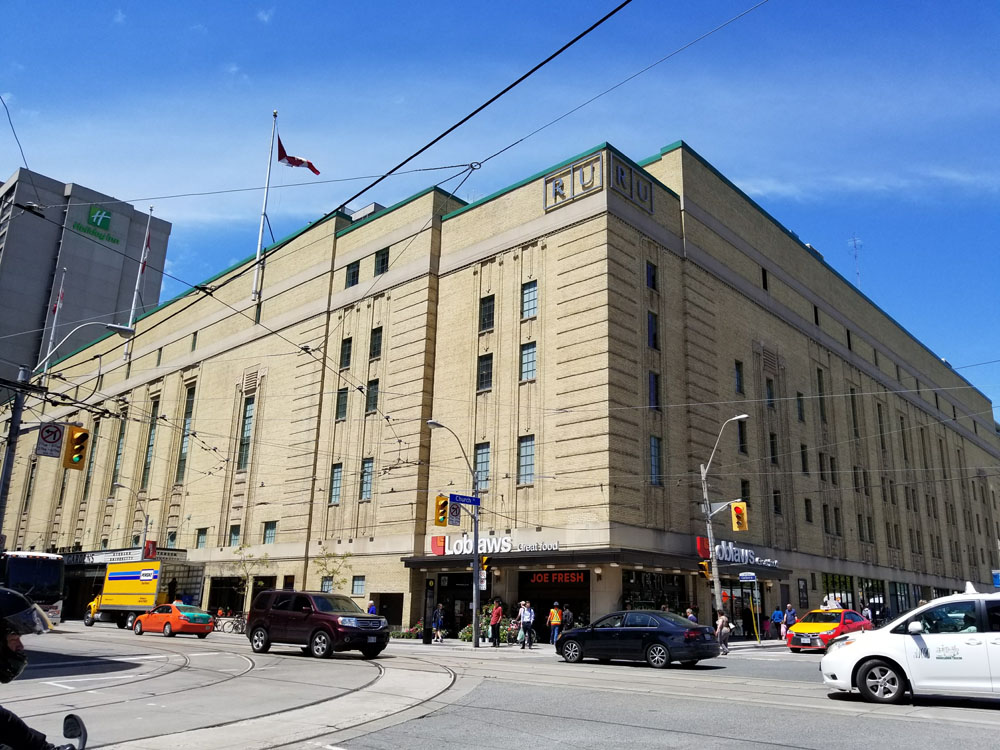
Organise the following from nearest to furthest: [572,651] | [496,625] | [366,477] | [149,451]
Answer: [572,651] → [496,625] → [366,477] → [149,451]

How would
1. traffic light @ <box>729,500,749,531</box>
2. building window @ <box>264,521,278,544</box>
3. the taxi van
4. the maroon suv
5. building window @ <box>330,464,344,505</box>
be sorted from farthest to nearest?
building window @ <box>264,521,278,544</box> < building window @ <box>330,464,344,505</box> < traffic light @ <box>729,500,749,531</box> < the maroon suv < the taxi van

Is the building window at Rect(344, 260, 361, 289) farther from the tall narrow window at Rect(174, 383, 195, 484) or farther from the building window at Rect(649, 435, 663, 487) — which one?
the building window at Rect(649, 435, 663, 487)

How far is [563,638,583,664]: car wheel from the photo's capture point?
2272 cm

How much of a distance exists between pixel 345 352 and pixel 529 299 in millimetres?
14107

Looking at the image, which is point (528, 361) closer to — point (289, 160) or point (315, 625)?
point (289, 160)

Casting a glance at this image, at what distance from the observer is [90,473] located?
69.6 m

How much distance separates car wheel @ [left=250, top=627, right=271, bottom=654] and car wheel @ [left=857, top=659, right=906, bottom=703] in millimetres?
17101

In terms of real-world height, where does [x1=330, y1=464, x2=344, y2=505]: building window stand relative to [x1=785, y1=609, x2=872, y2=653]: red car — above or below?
above

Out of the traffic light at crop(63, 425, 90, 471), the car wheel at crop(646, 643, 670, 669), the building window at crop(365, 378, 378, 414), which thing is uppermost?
the building window at crop(365, 378, 378, 414)

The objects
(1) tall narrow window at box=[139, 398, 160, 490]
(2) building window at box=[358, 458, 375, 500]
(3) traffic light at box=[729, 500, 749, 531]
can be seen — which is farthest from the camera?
(1) tall narrow window at box=[139, 398, 160, 490]

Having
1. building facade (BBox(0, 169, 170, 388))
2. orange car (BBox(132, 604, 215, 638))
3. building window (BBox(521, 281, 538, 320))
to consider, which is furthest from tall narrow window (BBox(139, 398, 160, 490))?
building facade (BBox(0, 169, 170, 388))

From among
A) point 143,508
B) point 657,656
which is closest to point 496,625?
point 657,656

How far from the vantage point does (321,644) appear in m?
22.3

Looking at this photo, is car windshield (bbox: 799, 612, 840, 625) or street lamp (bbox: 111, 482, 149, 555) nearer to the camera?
car windshield (bbox: 799, 612, 840, 625)
